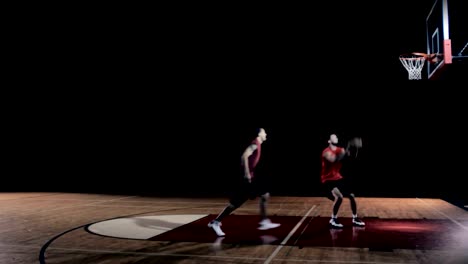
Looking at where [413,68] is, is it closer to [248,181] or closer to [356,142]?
[356,142]

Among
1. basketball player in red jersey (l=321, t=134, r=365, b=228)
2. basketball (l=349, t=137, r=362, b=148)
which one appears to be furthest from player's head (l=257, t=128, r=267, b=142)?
basketball (l=349, t=137, r=362, b=148)

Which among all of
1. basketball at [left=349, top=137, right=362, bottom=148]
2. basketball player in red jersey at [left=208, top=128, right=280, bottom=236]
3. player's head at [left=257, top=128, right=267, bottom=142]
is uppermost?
player's head at [left=257, top=128, right=267, bottom=142]

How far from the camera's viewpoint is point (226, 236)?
7180 mm

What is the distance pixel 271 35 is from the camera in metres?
15.0

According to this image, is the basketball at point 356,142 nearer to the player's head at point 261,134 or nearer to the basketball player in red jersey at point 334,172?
the basketball player in red jersey at point 334,172

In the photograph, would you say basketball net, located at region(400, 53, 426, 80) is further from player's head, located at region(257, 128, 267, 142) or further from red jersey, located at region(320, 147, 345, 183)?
player's head, located at region(257, 128, 267, 142)

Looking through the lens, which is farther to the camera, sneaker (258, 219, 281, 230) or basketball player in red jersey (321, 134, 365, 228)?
sneaker (258, 219, 281, 230)

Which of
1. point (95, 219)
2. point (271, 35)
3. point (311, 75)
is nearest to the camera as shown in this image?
point (95, 219)

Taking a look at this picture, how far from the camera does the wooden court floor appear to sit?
18.8 ft

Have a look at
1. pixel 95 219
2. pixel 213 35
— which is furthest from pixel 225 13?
pixel 95 219

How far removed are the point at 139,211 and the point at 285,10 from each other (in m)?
7.38

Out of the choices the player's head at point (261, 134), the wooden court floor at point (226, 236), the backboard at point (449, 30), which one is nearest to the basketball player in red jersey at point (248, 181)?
the player's head at point (261, 134)

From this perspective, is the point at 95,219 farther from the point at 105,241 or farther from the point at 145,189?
the point at 145,189

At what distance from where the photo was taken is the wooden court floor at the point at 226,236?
5.73m
